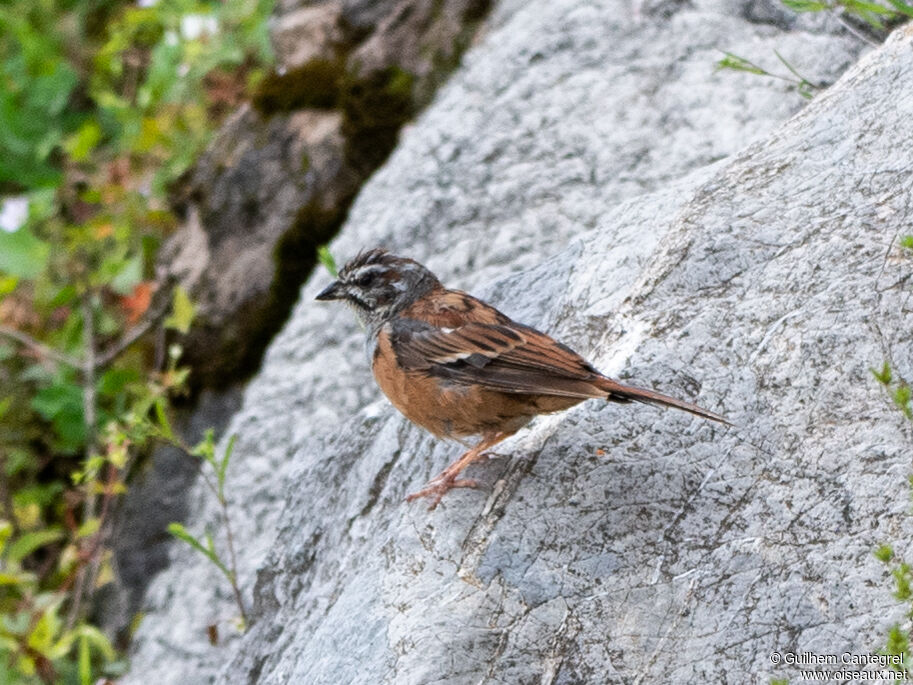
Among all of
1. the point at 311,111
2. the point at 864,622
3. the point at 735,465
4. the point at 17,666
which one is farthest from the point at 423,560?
the point at 311,111

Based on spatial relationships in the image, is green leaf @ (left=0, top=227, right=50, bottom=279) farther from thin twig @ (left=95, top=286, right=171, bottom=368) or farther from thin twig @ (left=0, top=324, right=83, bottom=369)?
thin twig @ (left=95, top=286, right=171, bottom=368)

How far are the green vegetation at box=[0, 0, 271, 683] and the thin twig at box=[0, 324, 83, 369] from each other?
23 mm

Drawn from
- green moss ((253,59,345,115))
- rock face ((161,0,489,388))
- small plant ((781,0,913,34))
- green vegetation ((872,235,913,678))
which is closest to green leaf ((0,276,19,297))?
rock face ((161,0,489,388))

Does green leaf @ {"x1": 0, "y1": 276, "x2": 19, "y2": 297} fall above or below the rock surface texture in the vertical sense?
below

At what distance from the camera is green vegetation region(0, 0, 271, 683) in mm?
5805

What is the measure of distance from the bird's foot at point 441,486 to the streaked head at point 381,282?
98 centimetres

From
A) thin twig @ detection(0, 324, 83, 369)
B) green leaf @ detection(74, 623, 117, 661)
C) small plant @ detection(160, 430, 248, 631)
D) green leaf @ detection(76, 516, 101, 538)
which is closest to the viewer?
small plant @ detection(160, 430, 248, 631)

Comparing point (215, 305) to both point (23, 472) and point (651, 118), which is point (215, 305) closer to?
point (23, 472)

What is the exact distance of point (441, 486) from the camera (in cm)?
374

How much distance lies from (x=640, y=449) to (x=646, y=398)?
25cm

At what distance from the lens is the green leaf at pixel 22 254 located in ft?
22.0

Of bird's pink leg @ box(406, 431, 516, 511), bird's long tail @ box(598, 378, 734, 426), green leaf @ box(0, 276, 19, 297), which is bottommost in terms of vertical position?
green leaf @ box(0, 276, 19, 297)

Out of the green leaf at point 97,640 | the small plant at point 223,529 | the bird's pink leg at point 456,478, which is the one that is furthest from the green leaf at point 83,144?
the bird's pink leg at point 456,478

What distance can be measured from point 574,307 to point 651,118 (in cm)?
168
